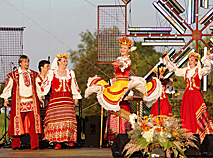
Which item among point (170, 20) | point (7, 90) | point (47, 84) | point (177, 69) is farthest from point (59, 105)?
point (170, 20)

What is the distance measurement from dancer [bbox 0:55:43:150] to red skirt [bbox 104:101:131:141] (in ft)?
4.23

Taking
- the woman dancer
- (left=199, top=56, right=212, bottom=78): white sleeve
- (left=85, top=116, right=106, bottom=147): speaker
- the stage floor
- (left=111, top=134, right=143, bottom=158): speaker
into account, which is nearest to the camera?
(left=111, top=134, right=143, bottom=158): speaker

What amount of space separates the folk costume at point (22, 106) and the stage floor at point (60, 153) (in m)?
0.32

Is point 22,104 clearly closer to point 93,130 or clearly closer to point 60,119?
point 60,119

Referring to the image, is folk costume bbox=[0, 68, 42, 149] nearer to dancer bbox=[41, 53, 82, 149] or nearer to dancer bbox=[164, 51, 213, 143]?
dancer bbox=[41, 53, 82, 149]

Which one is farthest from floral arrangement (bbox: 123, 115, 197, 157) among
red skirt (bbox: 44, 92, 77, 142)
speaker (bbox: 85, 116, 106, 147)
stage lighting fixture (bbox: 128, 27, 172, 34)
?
stage lighting fixture (bbox: 128, 27, 172, 34)

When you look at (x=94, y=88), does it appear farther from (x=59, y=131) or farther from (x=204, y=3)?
(x=204, y=3)

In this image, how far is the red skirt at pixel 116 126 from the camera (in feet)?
31.5

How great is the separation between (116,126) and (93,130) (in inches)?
22.7

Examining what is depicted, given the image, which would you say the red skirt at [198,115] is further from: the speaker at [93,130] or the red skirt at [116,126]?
the speaker at [93,130]

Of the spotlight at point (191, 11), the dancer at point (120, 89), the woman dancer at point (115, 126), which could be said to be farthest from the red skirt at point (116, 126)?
the spotlight at point (191, 11)

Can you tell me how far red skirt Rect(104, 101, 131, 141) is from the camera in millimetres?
9594

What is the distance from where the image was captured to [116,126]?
974 centimetres

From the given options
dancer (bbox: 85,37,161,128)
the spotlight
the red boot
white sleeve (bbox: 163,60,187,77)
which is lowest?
the red boot
